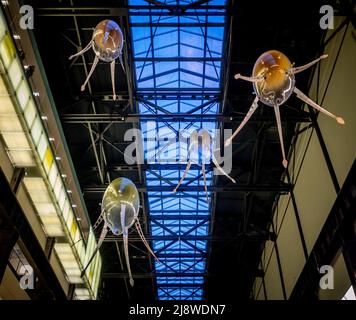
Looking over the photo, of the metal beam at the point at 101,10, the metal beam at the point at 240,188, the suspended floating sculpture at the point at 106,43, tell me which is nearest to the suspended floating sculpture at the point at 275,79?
the suspended floating sculpture at the point at 106,43

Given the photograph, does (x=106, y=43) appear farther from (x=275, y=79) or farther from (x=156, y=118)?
(x=156, y=118)

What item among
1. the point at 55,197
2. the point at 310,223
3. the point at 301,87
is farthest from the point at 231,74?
the point at 55,197

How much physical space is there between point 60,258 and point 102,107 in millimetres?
8056

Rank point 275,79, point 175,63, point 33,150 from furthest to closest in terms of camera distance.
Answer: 1. point 175,63
2. point 33,150
3. point 275,79

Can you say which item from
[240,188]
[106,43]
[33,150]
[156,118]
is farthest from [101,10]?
[240,188]

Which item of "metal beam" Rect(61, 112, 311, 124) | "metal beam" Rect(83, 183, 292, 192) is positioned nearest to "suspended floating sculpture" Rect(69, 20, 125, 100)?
"metal beam" Rect(61, 112, 311, 124)

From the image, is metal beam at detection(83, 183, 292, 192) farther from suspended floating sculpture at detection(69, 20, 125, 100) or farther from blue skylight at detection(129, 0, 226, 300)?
suspended floating sculpture at detection(69, 20, 125, 100)

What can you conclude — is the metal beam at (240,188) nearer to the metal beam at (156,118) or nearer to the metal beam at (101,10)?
the metal beam at (156,118)

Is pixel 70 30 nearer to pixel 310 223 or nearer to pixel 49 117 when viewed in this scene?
pixel 49 117

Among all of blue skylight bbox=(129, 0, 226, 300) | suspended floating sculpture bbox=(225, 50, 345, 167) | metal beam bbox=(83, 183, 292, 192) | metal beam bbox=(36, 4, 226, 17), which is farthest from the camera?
metal beam bbox=(83, 183, 292, 192)

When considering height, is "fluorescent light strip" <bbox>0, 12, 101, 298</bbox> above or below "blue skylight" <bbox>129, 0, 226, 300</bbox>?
below
